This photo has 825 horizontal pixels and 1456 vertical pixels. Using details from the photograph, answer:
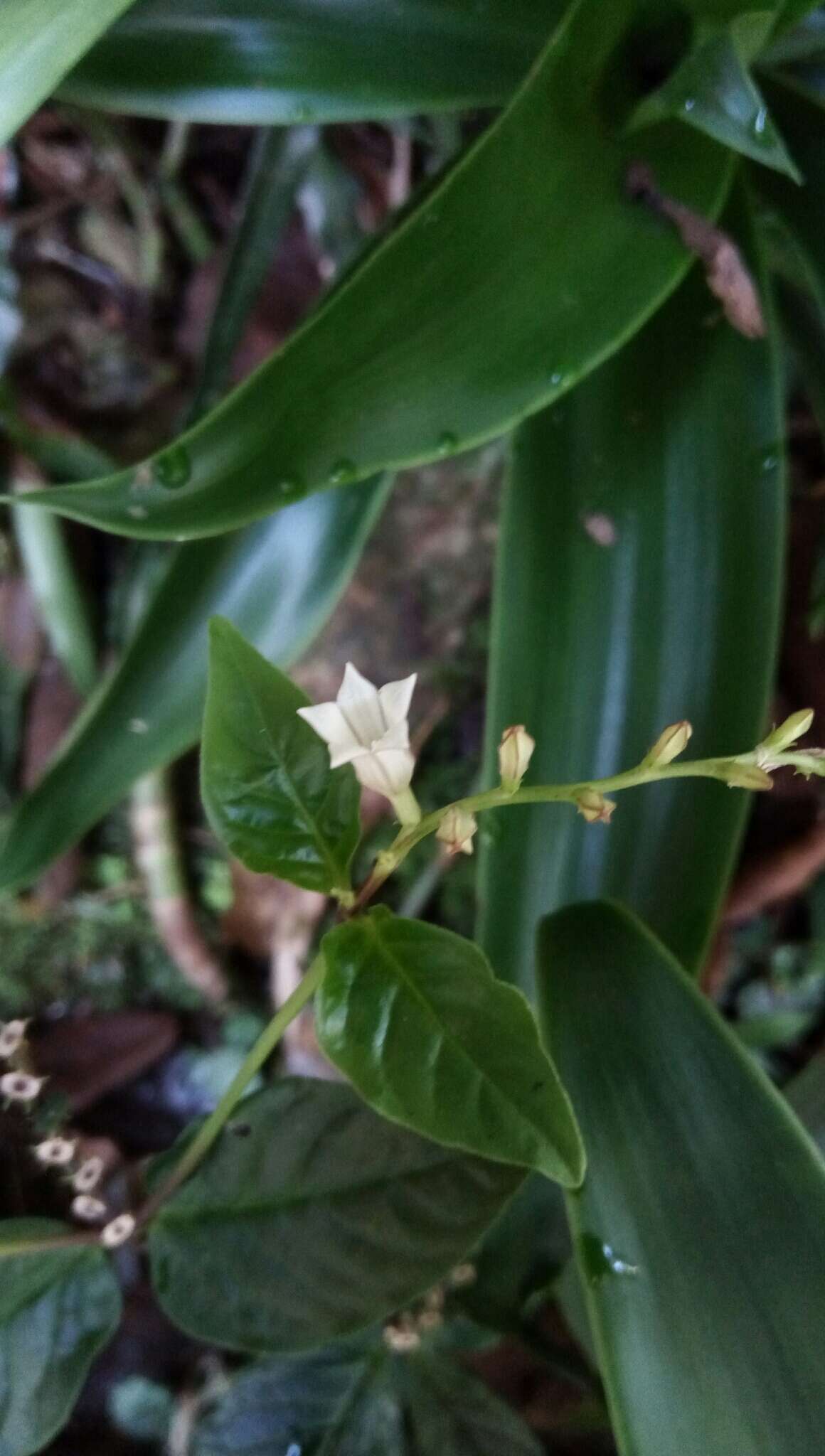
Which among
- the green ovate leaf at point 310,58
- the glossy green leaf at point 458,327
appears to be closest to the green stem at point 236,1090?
the glossy green leaf at point 458,327

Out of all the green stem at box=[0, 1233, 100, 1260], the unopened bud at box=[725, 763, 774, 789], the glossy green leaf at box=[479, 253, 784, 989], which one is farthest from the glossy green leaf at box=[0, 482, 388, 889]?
the unopened bud at box=[725, 763, 774, 789]

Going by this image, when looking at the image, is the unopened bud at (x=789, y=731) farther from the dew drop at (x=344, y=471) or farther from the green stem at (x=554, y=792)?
the dew drop at (x=344, y=471)

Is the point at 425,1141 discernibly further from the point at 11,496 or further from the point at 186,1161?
the point at 11,496

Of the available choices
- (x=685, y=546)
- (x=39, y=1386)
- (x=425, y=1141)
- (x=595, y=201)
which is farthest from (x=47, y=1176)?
(x=595, y=201)

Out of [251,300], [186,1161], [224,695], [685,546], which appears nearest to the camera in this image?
[224,695]

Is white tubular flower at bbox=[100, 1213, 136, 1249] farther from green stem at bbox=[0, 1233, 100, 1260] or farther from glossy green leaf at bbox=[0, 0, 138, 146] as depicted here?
glossy green leaf at bbox=[0, 0, 138, 146]
